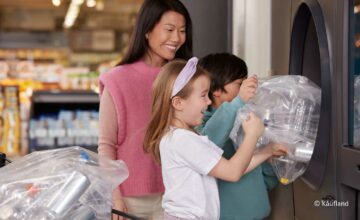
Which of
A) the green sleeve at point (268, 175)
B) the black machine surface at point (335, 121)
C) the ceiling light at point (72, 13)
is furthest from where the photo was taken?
the ceiling light at point (72, 13)

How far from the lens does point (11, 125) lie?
5504mm

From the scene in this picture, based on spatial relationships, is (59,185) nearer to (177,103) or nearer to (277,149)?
(177,103)

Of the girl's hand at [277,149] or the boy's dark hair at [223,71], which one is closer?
the girl's hand at [277,149]

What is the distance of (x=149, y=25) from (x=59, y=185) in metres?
1.17


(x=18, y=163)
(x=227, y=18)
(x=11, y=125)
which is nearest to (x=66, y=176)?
(x=18, y=163)

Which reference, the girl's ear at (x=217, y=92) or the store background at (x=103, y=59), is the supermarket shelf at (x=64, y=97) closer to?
the store background at (x=103, y=59)

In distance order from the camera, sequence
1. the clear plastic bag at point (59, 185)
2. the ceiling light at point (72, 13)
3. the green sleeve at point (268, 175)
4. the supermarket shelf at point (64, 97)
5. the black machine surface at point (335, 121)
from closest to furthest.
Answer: the clear plastic bag at point (59, 185), the black machine surface at point (335, 121), the green sleeve at point (268, 175), the supermarket shelf at point (64, 97), the ceiling light at point (72, 13)

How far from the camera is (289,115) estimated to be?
5.89ft

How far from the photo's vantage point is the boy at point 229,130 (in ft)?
6.18

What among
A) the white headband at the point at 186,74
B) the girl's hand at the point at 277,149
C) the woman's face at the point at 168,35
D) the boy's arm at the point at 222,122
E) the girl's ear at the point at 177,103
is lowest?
the girl's hand at the point at 277,149

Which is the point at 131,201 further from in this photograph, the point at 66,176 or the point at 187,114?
the point at 66,176

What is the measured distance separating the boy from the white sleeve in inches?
8.5

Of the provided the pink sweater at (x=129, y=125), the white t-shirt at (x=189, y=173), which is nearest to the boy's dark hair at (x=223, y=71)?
the pink sweater at (x=129, y=125)

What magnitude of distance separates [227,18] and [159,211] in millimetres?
1317
